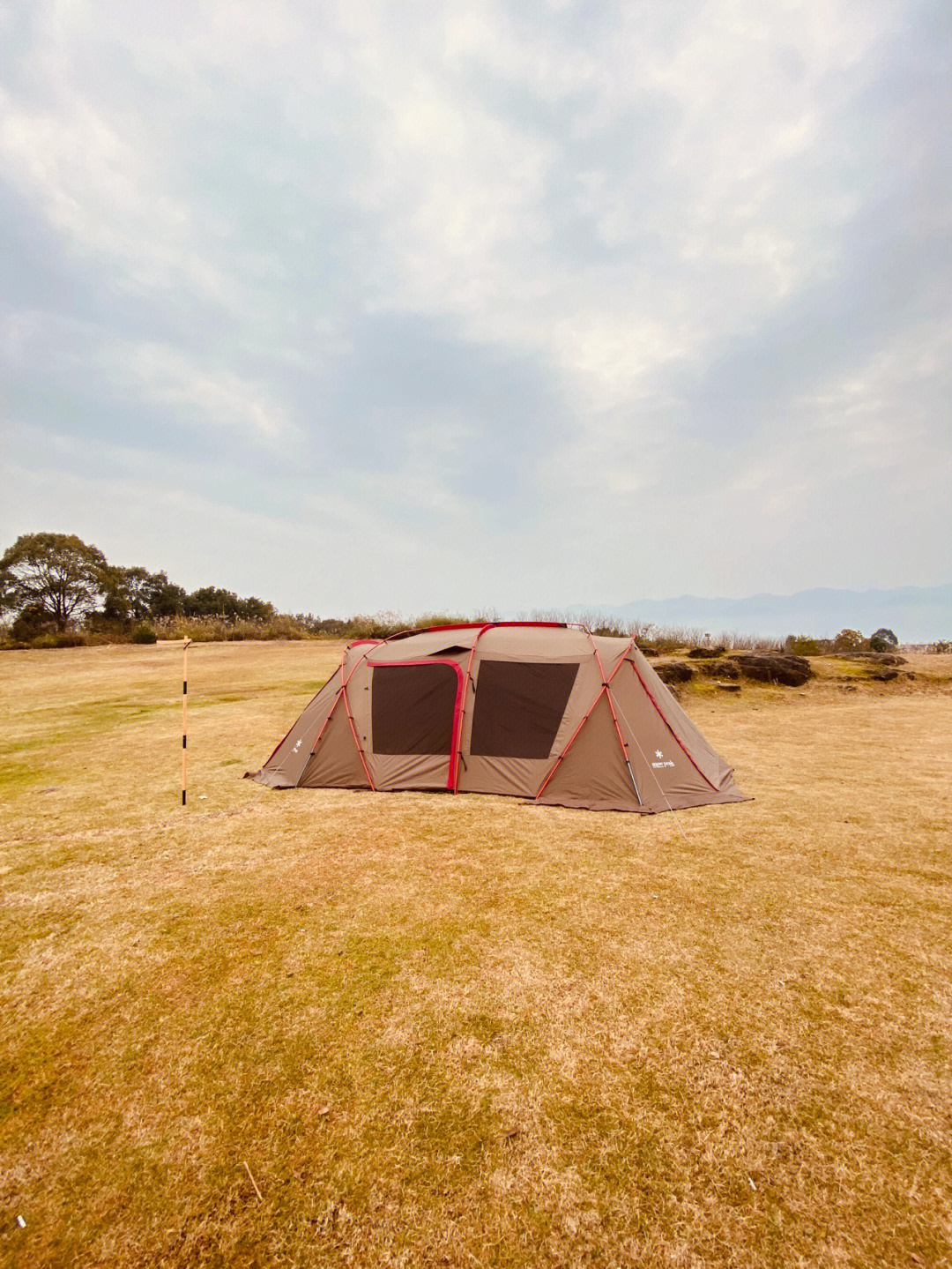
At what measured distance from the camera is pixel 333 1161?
88.4 inches

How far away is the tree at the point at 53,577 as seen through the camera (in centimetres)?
2900

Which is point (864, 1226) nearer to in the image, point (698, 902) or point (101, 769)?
point (698, 902)

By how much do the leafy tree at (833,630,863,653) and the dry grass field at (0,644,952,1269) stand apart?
22309mm

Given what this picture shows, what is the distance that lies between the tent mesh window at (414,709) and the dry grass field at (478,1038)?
116 centimetres

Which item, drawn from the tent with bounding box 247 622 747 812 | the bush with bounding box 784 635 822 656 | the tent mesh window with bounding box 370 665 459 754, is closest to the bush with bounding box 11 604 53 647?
the tent with bounding box 247 622 747 812

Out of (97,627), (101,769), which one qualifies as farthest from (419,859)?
(97,627)

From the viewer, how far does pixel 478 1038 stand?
288 cm

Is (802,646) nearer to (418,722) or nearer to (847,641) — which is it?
(847,641)

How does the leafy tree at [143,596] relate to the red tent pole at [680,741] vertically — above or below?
above

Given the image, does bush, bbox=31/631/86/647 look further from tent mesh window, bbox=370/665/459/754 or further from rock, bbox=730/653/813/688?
rock, bbox=730/653/813/688

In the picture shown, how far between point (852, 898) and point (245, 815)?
6076 mm

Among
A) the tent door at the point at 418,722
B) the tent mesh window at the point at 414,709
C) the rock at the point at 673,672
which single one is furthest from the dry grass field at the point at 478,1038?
the rock at the point at 673,672

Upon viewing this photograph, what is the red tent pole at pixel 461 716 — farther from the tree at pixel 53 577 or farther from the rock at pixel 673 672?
the tree at pixel 53 577

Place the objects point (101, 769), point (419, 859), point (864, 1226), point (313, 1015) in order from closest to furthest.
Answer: point (864, 1226) → point (313, 1015) → point (419, 859) → point (101, 769)
